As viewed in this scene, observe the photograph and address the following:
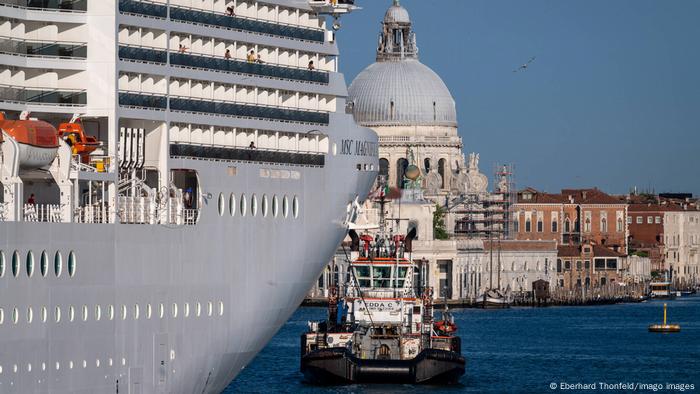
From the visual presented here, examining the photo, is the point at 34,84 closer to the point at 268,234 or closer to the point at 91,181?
the point at 91,181

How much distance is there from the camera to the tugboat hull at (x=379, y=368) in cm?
5478

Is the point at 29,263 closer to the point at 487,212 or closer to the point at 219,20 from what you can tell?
the point at 219,20

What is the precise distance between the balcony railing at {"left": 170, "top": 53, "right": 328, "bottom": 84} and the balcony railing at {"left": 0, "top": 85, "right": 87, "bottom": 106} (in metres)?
2.39

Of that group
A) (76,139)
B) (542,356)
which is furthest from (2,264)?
(542,356)

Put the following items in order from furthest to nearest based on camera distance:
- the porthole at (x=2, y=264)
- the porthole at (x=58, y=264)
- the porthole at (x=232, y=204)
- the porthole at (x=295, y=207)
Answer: the porthole at (x=295, y=207) → the porthole at (x=232, y=204) → the porthole at (x=58, y=264) → the porthole at (x=2, y=264)

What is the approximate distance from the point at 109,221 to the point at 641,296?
109 m

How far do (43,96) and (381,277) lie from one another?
23.6 meters

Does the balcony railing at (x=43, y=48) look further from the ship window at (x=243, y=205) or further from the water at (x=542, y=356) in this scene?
the water at (x=542, y=356)

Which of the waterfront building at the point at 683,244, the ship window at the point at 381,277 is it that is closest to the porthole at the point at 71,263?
the ship window at the point at 381,277

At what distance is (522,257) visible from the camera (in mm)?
133750

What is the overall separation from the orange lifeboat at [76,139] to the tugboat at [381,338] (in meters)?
21.6

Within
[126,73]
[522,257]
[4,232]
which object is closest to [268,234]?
[126,73]

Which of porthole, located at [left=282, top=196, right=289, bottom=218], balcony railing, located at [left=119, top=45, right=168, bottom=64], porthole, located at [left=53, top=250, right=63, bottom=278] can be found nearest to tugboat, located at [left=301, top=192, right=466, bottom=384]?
porthole, located at [left=282, top=196, right=289, bottom=218]

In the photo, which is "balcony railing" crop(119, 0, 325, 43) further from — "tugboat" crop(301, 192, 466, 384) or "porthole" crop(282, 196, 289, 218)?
"tugboat" crop(301, 192, 466, 384)
